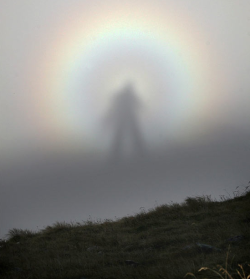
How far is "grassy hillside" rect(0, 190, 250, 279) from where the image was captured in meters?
6.72

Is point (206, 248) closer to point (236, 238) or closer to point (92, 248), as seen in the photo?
point (236, 238)

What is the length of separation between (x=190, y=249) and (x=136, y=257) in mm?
1294

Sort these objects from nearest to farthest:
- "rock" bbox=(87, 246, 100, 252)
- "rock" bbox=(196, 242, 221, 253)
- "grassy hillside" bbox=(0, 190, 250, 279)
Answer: "grassy hillside" bbox=(0, 190, 250, 279) < "rock" bbox=(196, 242, 221, 253) < "rock" bbox=(87, 246, 100, 252)

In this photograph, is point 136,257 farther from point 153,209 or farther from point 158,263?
point 153,209

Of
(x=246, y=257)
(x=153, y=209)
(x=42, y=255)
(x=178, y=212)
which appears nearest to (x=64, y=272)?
(x=42, y=255)

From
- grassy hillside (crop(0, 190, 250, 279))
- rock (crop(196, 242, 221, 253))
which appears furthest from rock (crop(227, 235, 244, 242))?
rock (crop(196, 242, 221, 253))

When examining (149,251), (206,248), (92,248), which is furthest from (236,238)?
(92,248)

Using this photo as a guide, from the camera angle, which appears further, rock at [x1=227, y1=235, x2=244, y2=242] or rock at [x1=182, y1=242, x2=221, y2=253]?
rock at [x1=227, y1=235, x2=244, y2=242]

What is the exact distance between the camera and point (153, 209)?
17656mm

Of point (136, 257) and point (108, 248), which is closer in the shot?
point (136, 257)

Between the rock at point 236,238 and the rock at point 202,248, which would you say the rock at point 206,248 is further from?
the rock at point 236,238

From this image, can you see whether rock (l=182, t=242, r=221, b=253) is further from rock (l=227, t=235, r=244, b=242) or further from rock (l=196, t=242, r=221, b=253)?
rock (l=227, t=235, r=244, b=242)

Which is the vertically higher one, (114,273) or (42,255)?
(42,255)

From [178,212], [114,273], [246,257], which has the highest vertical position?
[178,212]
